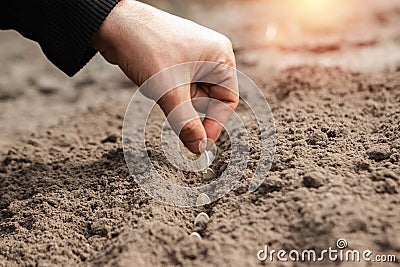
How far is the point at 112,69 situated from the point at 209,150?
4.43ft

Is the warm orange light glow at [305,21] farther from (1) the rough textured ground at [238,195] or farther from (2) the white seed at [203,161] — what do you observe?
(2) the white seed at [203,161]

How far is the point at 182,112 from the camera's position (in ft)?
4.66

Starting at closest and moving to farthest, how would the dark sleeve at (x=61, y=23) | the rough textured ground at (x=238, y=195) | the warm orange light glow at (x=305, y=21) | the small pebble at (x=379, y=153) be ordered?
the rough textured ground at (x=238, y=195)
the small pebble at (x=379, y=153)
the dark sleeve at (x=61, y=23)
the warm orange light glow at (x=305, y=21)

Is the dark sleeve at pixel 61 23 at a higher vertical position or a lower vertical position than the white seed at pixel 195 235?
higher

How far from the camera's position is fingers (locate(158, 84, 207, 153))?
1.42 meters

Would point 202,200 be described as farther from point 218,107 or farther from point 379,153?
point 379,153

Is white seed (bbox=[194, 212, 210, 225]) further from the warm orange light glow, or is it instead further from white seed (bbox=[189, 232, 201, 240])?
the warm orange light glow

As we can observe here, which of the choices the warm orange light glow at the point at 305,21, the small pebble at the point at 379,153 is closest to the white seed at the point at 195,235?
the small pebble at the point at 379,153

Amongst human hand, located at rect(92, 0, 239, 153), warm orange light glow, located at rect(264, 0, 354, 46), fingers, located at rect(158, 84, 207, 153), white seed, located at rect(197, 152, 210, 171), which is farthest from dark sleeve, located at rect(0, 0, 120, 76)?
warm orange light glow, located at rect(264, 0, 354, 46)

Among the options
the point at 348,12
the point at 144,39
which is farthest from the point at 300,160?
the point at 348,12

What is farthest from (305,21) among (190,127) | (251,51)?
(190,127)

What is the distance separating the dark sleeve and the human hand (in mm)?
34

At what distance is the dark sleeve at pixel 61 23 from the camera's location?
152 cm

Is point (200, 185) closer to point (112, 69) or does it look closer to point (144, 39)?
point (144, 39)
